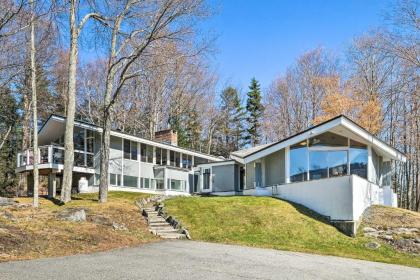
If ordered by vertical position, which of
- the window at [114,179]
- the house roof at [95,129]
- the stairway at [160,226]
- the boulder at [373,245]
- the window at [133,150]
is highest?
the house roof at [95,129]

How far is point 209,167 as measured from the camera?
112 ft

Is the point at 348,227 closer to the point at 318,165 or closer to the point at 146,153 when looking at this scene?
the point at 318,165

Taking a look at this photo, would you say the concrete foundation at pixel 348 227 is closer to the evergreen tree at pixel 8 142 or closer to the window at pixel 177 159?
the window at pixel 177 159

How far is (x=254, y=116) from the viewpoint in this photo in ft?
178

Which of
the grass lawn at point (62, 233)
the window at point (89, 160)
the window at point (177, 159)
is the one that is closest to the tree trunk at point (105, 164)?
the grass lawn at point (62, 233)

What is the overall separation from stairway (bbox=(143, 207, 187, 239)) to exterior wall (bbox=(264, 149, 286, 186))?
7.97 meters

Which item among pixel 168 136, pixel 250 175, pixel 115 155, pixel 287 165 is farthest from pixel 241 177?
pixel 287 165

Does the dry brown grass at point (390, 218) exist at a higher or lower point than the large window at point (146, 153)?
lower

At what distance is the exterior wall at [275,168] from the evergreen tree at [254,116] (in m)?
27.1

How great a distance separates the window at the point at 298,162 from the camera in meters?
22.7

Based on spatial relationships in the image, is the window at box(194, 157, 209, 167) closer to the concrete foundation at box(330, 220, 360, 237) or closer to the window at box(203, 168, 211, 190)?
the window at box(203, 168, 211, 190)

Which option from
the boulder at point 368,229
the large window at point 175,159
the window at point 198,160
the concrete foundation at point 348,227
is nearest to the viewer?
the concrete foundation at point 348,227

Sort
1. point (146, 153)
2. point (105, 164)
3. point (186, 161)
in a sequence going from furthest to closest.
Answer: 1. point (186, 161)
2. point (146, 153)
3. point (105, 164)

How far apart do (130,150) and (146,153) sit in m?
1.70
